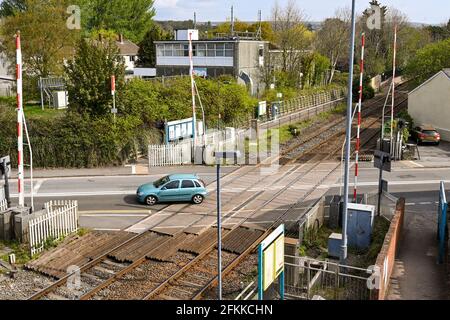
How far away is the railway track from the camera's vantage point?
14.7 meters

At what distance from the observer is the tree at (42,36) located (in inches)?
1535

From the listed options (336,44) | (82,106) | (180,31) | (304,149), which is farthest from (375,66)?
(82,106)

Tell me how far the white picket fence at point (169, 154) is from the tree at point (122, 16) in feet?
154

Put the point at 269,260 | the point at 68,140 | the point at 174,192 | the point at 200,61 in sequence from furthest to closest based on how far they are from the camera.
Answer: the point at 200,61 < the point at 68,140 < the point at 174,192 < the point at 269,260

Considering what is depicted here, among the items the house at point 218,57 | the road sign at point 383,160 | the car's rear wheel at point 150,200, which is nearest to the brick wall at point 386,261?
the road sign at point 383,160

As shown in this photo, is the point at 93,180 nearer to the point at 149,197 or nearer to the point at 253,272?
the point at 149,197

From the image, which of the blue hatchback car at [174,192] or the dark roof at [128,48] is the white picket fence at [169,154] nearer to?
the blue hatchback car at [174,192]

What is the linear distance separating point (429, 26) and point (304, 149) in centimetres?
7250

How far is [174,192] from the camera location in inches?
896

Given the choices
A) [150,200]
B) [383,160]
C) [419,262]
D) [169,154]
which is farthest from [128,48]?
[419,262]

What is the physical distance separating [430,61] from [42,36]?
31.7 metres

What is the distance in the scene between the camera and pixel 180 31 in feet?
179

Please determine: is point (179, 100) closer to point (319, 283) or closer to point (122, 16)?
point (319, 283)

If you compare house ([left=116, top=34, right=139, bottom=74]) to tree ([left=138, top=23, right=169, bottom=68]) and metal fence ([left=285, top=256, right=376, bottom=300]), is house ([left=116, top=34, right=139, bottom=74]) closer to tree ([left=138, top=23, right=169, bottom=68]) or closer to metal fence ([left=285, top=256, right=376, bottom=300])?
tree ([left=138, top=23, right=169, bottom=68])
